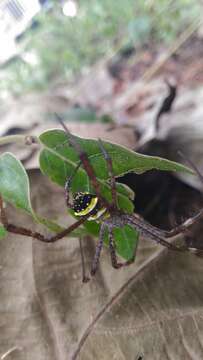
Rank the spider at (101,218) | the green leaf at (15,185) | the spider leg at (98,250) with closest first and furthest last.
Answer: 1. the green leaf at (15,185)
2. the spider at (101,218)
3. the spider leg at (98,250)

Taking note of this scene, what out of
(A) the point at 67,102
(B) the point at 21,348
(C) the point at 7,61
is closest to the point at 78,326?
(B) the point at 21,348

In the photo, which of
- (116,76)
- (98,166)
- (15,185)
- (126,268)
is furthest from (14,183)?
(116,76)

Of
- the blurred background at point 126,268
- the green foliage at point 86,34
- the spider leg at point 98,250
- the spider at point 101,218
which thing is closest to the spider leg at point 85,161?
the spider at point 101,218

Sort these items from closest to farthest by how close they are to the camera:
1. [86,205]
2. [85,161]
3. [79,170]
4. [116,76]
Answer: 1. [85,161]
2. [86,205]
3. [79,170]
4. [116,76]

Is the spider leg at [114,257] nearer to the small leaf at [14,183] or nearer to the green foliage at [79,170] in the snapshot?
the green foliage at [79,170]

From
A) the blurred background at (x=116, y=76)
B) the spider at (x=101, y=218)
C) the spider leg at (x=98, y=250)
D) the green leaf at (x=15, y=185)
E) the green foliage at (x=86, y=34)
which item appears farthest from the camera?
the green foliage at (x=86, y=34)

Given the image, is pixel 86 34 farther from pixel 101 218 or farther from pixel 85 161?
pixel 85 161

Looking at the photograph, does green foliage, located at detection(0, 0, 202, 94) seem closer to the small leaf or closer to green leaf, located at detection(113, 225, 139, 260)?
green leaf, located at detection(113, 225, 139, 260)
